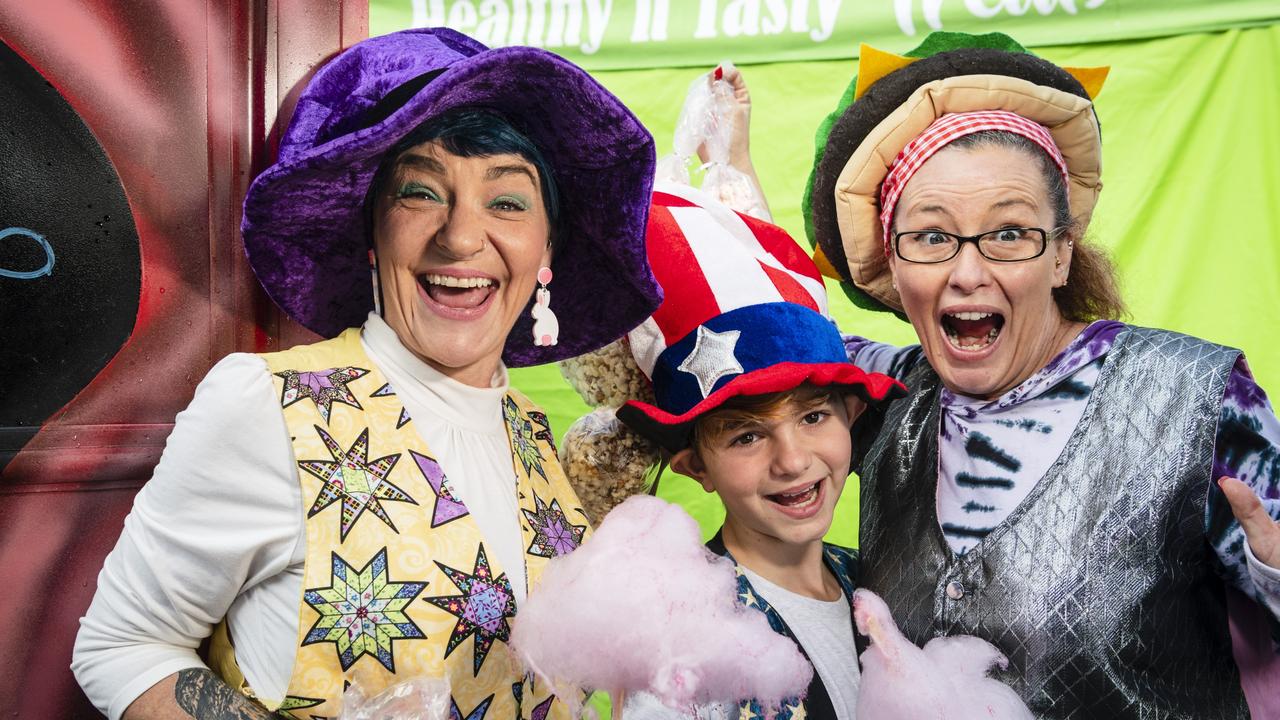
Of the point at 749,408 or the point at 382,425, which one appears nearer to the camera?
the point at 382,425

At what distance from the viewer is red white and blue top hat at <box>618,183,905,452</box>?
1.96m

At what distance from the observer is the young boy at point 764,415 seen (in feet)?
6.34

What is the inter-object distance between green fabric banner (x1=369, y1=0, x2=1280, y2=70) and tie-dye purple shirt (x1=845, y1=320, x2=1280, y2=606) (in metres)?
2.03

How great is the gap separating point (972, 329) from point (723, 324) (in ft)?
1.77

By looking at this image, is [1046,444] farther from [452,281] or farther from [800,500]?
[452,281]

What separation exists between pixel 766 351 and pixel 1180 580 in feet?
2.89

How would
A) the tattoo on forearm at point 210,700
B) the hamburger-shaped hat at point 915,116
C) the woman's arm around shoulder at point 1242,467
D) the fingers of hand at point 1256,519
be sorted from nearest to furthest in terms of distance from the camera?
the tattoo on forearm at point 210,700
the fingers of hand at point 1256,519
the woman's arm around shoulder at point 1242,467
the hamburger-shaped hat at point 915,116

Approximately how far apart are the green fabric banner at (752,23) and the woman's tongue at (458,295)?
2409 millimetres

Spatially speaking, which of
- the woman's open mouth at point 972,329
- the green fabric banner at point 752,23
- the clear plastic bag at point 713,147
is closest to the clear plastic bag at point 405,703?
the woman's open mouth at point 972,329

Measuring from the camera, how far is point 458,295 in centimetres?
182

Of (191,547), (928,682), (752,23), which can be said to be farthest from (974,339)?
(752,23)

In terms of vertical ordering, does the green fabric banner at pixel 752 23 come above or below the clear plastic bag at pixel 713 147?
above

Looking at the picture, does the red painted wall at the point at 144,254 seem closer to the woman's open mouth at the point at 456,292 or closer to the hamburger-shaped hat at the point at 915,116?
the woman's open mouth at the point at 456,292

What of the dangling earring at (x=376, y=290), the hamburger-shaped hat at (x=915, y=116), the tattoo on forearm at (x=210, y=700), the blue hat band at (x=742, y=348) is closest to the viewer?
the tattoo on forearm at (x=210, y=700)
